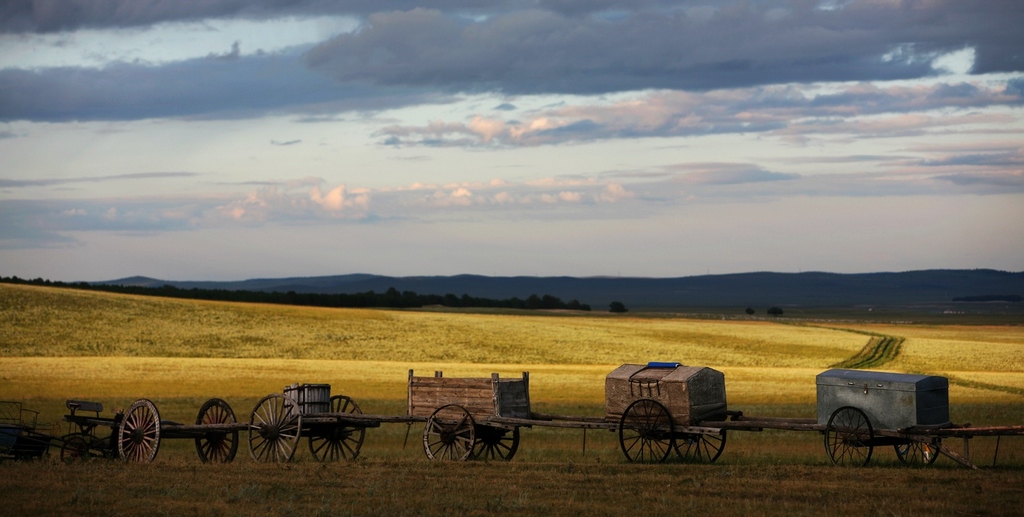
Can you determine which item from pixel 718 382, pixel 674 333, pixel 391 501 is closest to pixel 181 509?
pixel 391 501

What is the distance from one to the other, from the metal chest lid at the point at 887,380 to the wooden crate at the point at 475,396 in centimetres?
586

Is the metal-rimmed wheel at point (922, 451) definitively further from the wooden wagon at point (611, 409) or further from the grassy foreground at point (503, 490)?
the wooden wagon at point (611, 409)

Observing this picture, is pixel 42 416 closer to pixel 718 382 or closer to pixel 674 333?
pixel 718 382

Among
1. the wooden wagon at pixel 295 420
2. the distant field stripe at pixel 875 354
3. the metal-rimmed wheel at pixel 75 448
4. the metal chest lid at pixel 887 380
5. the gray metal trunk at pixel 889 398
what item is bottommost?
the distant field stripe at pixel 875 354

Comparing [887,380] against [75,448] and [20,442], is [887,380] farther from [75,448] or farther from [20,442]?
[20,442]

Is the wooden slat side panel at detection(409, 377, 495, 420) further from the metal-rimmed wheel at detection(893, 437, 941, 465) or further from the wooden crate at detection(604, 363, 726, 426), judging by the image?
the metal-rimmed wheel at detection(893, 437, 941, 465)

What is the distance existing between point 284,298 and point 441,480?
347 feet

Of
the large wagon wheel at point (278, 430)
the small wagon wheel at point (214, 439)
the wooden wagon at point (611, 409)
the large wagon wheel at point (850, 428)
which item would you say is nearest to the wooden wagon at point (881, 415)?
the large wagon wheel at point (850, 428)

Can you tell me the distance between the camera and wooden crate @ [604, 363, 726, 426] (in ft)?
61.4

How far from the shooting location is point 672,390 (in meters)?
18.8

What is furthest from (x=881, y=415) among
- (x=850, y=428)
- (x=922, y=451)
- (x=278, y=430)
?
(x=278, y=430)

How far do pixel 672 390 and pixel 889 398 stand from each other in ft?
12.7

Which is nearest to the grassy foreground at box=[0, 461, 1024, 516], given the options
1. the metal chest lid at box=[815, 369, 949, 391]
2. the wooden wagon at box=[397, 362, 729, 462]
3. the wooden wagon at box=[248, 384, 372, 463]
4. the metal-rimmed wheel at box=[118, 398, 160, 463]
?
the wooden wagon at box=[397, 362, 729, 462]

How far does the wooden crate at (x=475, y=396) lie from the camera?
20.1m
